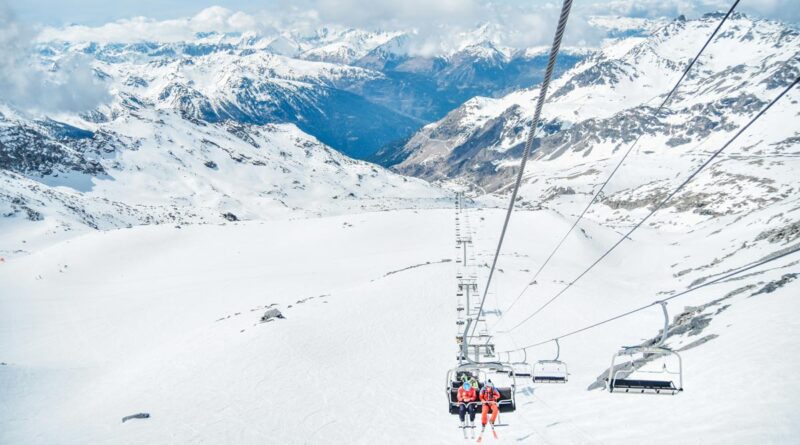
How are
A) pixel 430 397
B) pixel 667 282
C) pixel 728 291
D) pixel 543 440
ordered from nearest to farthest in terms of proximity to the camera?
1. pixel 543 440
2. pixel 430 397
3. pixel 728 291
4. pixel 667 282

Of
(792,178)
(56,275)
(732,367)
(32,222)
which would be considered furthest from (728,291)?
(792,178)

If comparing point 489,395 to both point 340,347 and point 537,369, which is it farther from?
point 340,347

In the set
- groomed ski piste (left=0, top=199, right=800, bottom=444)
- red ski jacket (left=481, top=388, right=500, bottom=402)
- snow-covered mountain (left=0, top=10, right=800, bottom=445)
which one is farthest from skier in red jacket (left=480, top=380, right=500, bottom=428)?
snow-covered mountain (left=0, top=10, right=800, bottom=445)

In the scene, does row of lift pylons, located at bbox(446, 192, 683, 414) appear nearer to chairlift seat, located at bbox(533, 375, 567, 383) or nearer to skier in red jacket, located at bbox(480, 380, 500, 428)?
chairlift seat, located at bbox(533, 375, 567, 383)

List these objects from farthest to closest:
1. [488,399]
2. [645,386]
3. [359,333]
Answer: [359,333], [488,399], [645,386]

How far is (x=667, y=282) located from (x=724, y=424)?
183 feet

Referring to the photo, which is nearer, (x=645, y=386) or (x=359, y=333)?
(x=645, y=386)

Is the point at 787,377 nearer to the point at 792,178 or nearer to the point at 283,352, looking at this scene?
the point at 283,352

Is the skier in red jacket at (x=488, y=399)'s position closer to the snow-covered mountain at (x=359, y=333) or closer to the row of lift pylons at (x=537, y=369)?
the row of lift pylons at (x=537, y=369)

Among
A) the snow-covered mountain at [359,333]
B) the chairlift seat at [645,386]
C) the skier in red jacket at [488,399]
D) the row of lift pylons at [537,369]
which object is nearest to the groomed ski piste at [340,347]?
the snow-covered mountain at [359,333]

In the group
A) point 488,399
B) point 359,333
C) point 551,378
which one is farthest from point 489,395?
point 359,333

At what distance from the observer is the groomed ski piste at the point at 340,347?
884 inches

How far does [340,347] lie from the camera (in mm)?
40000

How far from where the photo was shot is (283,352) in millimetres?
37781
